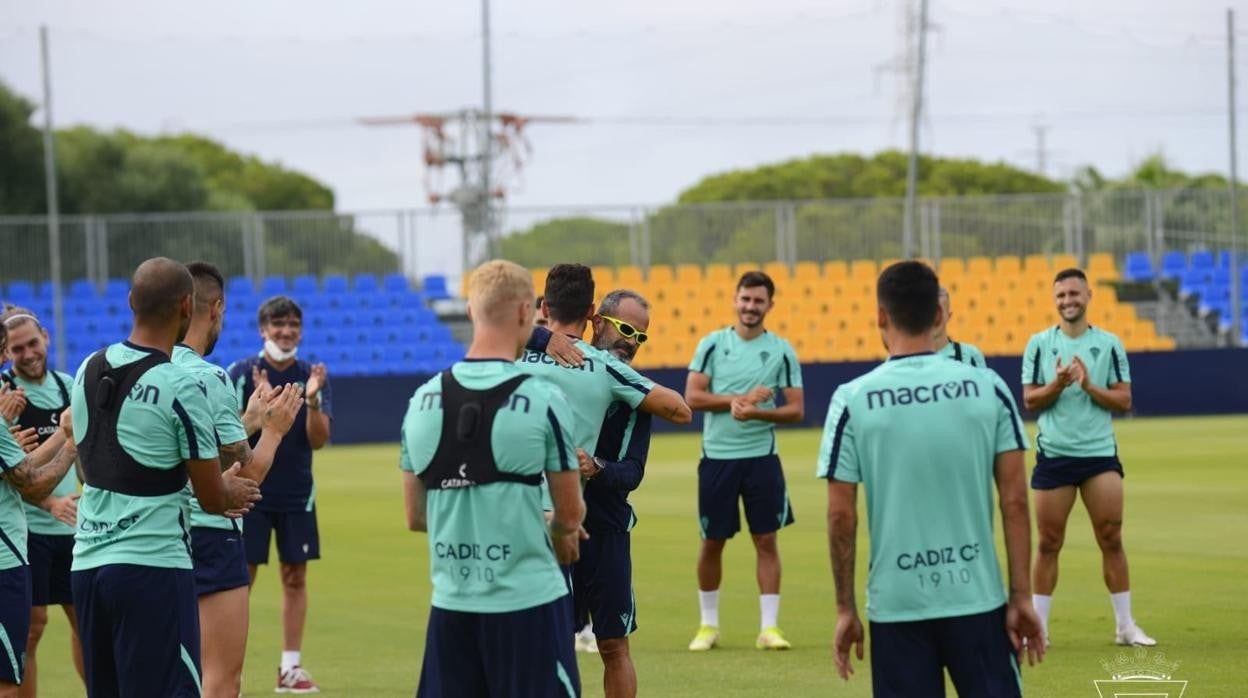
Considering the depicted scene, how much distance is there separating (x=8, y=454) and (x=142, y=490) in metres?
1.13

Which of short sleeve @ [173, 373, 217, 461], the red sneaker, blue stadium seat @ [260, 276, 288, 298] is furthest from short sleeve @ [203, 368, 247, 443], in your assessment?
blue stadium seat @ [260, 276, 288, 298]

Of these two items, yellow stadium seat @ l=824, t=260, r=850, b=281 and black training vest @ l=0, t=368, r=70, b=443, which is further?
yellow stadium seat @ l=824, t=260, r=850, b=281

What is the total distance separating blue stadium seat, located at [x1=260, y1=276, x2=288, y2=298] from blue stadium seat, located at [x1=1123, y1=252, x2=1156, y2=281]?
67.1 feet

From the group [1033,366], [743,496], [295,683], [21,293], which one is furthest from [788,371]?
[21,293]

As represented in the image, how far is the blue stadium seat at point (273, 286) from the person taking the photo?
129ft

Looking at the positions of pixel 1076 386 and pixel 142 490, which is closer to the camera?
pixel 142 490

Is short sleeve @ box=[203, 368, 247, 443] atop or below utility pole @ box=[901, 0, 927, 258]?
below

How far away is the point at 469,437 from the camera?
5504mm

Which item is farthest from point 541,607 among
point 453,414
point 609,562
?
point 609,562

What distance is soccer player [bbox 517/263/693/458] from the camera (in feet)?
23.6

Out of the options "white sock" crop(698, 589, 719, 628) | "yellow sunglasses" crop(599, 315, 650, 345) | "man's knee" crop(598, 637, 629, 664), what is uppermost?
"yellow sunglasses" crop(599, 315, 650, 345)

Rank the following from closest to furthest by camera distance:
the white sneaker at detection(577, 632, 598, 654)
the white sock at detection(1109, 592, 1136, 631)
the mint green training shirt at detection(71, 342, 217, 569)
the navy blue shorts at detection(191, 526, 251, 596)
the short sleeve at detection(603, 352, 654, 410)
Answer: the mint green training shirt at detection(71, 342, 217, 569) < the short sleeve at detection(603, 352, 654, 410) < the navy blue shorts at detection(191, 526, 251, 596) < the white sock at detection(1109, 592, 1136, 631) < the white sneaker at detection(577, 632, 598, 654)

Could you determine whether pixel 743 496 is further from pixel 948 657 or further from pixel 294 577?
pixel 948 657

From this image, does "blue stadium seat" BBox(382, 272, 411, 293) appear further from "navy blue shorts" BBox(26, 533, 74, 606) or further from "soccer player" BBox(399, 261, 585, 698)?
"soccer player" BBox(399, 261, 585, 698)
